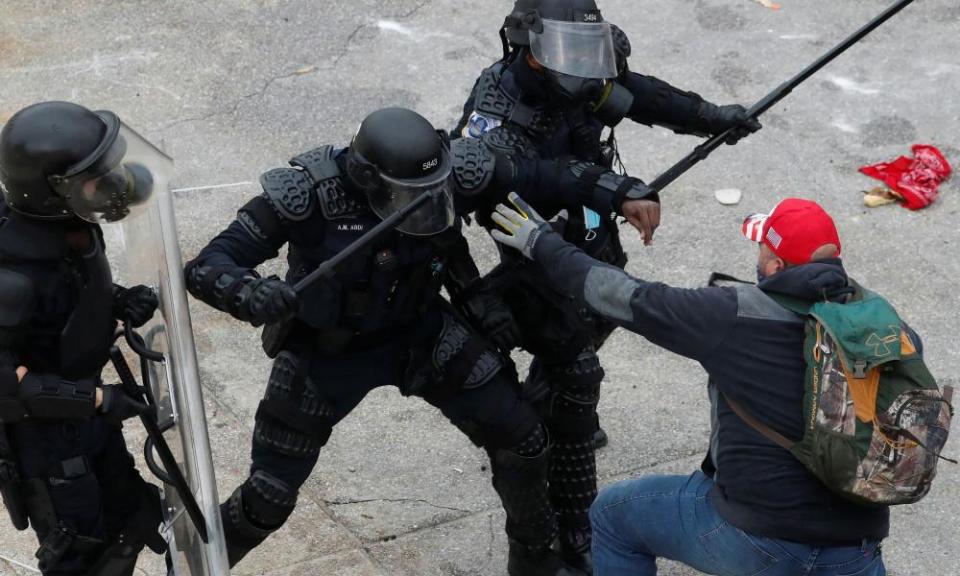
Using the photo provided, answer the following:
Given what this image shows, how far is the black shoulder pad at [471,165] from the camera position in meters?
4.11

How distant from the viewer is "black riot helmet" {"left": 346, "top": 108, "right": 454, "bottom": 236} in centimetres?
380

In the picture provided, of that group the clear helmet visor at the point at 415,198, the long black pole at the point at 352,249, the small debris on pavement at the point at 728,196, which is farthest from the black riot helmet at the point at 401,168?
the small debris on pavement at the point at 728,196

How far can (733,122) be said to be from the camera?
4.92 m

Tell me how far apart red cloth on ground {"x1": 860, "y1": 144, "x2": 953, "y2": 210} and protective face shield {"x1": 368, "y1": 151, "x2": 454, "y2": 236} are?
375cm

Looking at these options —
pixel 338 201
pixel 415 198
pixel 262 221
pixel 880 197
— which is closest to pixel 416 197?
pixel 415 198

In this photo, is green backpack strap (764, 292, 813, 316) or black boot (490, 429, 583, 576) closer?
green backpack strap (764, 292, 813, 316)

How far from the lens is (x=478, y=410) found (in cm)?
418

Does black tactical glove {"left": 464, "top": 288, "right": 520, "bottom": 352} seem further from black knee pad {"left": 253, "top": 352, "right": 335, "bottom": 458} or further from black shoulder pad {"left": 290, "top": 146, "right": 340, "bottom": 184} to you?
black shoulder pad {"left": 290, "top": 146, "right": 340, "bottom": 184}

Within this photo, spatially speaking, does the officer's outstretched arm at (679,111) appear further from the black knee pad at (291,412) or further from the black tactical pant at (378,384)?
the black knee pad at (291,412)

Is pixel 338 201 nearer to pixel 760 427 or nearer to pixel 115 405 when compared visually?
pixel 115 405

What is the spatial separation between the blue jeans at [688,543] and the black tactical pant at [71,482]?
1.47m

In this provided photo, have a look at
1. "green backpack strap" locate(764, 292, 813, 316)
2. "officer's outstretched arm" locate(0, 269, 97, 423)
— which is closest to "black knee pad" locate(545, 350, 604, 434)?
"green backpack strap" locate(764, 292, 813, 316)

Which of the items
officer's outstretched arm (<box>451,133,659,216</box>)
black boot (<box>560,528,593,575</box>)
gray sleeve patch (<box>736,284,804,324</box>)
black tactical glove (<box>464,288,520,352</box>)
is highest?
gray sleeve patch (<box>736,284,804,324</box>)

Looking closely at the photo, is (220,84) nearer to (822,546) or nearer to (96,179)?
(96,179)
